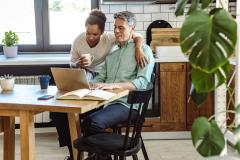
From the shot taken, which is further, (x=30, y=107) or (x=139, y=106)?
(x=139, y=106)

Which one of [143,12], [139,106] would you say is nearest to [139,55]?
[139,106]

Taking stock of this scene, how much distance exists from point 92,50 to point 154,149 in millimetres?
1200

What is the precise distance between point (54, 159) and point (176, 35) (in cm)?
182

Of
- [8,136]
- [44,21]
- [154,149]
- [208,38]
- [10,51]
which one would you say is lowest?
[154,149]

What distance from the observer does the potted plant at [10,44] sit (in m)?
4.34

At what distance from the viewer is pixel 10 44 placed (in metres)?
4.38

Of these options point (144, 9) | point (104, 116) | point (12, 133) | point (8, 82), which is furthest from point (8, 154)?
point (144, 9)

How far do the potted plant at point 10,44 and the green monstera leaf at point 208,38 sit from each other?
3273mm

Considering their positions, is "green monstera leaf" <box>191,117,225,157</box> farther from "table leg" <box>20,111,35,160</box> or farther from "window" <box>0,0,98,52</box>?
"window" <box>0,0,98,52</box>

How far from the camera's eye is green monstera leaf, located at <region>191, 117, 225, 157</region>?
142cm

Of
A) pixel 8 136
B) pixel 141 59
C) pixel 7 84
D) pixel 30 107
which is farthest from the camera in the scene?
pixel 141 59

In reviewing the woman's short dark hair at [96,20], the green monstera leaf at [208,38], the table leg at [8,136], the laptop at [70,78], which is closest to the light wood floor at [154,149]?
the table leg at [8,136]

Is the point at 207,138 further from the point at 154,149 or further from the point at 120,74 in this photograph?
the point at 154,149

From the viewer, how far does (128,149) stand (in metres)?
2.52
